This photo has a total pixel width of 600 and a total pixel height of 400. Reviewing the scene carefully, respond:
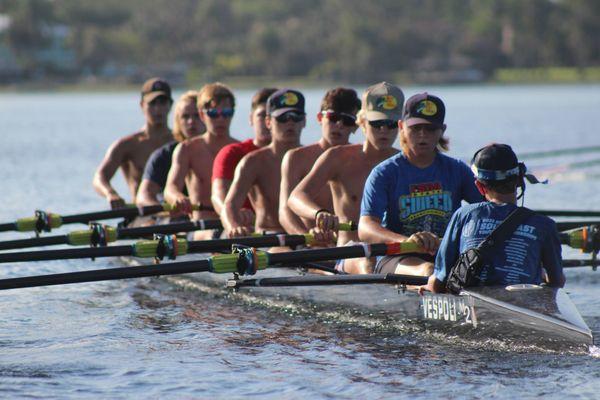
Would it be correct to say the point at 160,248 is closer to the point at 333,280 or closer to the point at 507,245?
the point at 333,280

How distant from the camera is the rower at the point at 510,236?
8.07 m

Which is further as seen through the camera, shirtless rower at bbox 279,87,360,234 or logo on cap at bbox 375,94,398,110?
shirtless rower at bbox 279,87,360,234

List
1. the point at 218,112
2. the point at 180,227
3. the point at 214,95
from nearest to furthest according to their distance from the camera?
the point at 180,227
the point at 214,95
the point at 218,112

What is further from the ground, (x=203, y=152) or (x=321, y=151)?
(x=203, y=152)

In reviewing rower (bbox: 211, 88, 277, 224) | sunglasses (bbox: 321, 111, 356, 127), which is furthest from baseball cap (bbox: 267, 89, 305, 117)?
rower (bbox: 211, 88, 277, 224)

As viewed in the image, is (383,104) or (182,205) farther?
(182,205)

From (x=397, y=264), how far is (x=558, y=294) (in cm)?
174

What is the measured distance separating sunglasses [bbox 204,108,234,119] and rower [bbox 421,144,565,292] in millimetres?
5834

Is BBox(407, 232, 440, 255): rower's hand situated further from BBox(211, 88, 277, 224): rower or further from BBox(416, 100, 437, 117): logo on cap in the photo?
BBox(211, 88, 277, 224): rower

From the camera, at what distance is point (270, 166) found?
12180 mm

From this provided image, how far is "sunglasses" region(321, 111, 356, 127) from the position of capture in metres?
11.1

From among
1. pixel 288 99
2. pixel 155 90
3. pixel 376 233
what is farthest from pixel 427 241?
pixel 155 90

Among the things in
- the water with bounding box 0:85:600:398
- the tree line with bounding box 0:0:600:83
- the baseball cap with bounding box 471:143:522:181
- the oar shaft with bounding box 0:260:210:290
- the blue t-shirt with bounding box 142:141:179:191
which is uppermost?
the tree line with bounding box 0:0:600:83

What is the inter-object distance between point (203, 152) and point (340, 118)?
3.34 metres
